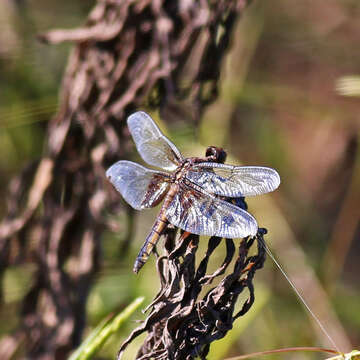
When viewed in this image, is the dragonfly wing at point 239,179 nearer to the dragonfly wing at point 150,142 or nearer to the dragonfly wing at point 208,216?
the dragonfly wing at point 208,216

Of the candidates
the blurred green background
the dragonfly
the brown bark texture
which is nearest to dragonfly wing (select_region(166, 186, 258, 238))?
the dragonfly

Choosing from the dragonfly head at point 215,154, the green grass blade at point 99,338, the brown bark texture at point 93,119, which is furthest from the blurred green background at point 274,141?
the dragonfly head at point 215,154

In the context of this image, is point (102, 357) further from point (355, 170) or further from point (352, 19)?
point (352, 19)

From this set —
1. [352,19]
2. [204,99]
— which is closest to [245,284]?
[204,99]

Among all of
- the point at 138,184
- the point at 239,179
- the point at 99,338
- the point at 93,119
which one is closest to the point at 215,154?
the point at 239,179

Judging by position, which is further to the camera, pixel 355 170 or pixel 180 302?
pixel 355 170

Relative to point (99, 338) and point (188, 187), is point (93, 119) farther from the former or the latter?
point (99, 338)

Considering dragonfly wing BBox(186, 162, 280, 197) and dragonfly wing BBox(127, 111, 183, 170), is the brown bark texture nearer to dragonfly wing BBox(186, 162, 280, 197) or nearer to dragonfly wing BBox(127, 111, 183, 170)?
dragonfly wing BBox(127, 111, 183, 170)
